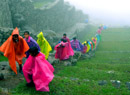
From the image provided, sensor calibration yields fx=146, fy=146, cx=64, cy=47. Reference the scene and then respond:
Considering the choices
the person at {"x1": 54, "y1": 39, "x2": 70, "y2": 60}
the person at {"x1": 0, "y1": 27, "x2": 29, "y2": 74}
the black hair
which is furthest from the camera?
the person at {"x1": 54, "y1": 39, "x2": 70, "y2": 60}

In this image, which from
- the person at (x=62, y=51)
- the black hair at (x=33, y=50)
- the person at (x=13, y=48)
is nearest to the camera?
the black hair at (x=33, y=50)

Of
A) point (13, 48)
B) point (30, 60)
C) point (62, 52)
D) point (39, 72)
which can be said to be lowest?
point (62, 52)

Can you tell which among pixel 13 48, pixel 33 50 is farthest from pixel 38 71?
pixel 13 48

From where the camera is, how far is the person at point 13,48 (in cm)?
527

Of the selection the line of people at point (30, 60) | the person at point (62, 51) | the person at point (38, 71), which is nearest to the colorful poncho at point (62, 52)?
the person at point (62, 51)

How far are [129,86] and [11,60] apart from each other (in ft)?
14.4

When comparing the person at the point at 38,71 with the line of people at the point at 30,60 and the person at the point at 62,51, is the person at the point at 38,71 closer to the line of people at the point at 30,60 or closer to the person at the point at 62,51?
the line of people at the point at 30,60

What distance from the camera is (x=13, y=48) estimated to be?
17.6ft

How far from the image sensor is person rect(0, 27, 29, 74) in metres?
5.27

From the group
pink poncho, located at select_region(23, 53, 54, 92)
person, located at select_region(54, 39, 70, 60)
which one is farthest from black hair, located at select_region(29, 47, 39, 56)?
person, located at select_region(54, 39, 70, 60)

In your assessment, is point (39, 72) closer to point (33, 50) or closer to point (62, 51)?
point (33, 50)

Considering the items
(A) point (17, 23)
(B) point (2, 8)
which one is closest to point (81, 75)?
(B) point (2, 8)

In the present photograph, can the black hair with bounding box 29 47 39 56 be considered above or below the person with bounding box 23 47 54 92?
above

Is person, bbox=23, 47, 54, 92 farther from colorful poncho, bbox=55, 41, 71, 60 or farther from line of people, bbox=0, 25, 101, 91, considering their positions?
colorful poncho, bbox=55, 41, 71, 60
